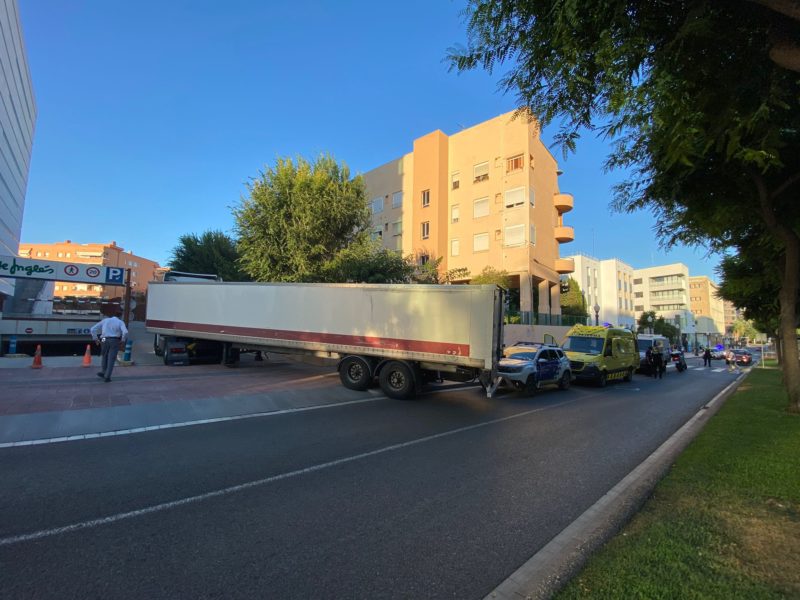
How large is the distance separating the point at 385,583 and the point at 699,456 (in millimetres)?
5215

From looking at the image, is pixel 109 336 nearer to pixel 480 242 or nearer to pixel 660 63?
pixel 660 63

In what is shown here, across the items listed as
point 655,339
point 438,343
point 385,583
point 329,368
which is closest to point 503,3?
point 385,583

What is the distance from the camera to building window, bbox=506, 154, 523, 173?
34500 mm

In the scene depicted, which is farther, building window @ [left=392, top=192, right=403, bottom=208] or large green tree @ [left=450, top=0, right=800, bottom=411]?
building window @ [left=392, top=192, right=403, bottom=208]

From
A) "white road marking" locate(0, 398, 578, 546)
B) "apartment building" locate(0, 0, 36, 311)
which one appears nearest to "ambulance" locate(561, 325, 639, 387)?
"white road marking" locate(0, 398, 578, 546)

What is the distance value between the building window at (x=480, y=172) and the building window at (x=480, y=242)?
483cm

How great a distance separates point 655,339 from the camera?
28.9m

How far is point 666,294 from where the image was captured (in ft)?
315

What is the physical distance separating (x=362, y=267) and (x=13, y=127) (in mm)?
42282

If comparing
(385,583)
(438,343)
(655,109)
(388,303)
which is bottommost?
(385,583)

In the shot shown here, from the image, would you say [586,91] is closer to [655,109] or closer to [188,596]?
[655,109]

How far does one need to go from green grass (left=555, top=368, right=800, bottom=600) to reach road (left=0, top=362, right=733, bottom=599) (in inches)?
27.9

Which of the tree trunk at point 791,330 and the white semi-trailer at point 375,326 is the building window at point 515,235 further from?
the tree trunk at point 791,330

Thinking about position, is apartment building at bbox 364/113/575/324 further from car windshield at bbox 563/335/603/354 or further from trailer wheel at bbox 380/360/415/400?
trailer wheel at bbox 380/360/415/400
